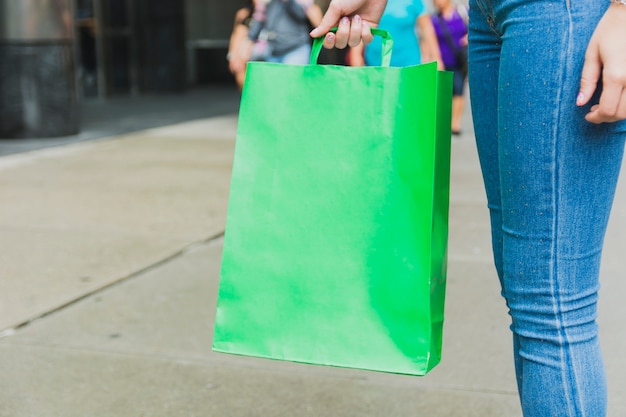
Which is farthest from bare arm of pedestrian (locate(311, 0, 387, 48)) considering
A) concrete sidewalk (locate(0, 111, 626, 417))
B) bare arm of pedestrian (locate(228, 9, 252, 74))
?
bare arm of pedestrian (locate(228, 9, 252, 74))

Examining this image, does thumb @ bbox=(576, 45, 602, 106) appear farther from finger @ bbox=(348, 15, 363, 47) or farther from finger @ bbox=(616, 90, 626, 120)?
finger @ bbox=(348, 15, 363, 47)

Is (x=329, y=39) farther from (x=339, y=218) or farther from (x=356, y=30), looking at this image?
(x=339, y=218)

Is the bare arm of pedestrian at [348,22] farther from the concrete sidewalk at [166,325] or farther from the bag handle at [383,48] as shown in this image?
the concrete sidewalk at [166,325]

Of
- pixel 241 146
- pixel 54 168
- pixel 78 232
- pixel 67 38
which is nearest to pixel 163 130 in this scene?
pixel 67 38

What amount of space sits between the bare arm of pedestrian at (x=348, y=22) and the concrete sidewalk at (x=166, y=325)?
1.39 meters

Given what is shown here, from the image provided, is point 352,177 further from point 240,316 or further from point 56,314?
point 56,314

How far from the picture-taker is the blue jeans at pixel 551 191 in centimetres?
160

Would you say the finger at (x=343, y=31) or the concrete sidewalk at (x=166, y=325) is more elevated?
the finger at (x=343, y=31)

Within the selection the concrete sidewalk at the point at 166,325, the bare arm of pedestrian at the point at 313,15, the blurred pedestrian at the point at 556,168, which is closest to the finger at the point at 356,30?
the blurred pedestrian at the point at 556,168

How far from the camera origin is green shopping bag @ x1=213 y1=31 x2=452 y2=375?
182cm

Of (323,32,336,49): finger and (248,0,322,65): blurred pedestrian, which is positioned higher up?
(323,32,336,49): finger

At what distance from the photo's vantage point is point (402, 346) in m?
1.85

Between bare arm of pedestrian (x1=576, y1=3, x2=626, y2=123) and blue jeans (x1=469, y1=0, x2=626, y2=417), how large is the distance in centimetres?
4

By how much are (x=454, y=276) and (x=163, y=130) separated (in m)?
7.31
